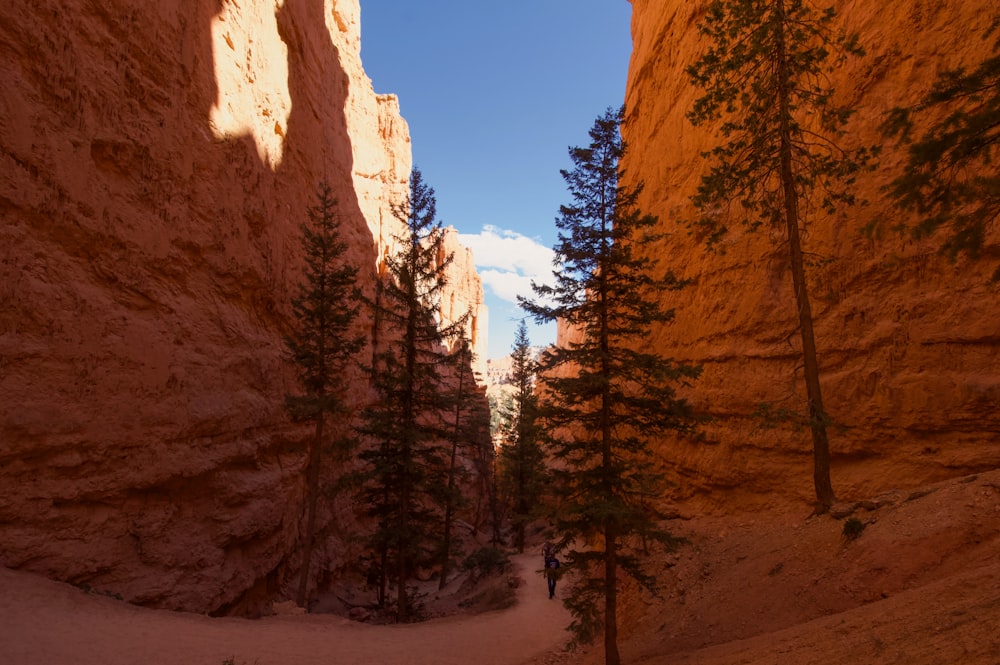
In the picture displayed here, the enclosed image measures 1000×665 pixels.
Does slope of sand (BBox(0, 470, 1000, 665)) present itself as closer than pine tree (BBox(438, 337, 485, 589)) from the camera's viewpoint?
Yes

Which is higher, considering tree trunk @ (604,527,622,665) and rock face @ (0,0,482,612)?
rock face @ (0,0,482,612)

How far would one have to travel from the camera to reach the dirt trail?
820 centimetres

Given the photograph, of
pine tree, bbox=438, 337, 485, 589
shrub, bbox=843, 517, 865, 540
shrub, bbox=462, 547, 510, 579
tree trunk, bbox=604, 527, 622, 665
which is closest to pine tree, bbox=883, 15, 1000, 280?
shrub, bbox=843, 517, 865, 540

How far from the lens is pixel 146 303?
543 inches

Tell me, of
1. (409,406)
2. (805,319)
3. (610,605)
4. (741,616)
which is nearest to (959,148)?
(805,319)

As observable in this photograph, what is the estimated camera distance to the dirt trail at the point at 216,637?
8.20 m

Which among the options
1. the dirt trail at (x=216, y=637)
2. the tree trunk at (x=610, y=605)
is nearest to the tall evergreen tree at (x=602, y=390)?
the tree trunk at (x=610, y=605)

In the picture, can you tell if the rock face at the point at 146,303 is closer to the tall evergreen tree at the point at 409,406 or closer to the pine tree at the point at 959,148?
the tall evergreen tree at the point at 409,406

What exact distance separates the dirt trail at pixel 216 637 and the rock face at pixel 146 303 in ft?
5.57

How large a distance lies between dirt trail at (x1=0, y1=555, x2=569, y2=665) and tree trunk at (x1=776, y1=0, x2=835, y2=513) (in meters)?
8.64

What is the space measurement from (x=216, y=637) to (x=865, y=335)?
16.6m

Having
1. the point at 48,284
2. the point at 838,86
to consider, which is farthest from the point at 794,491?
the point at 48,284

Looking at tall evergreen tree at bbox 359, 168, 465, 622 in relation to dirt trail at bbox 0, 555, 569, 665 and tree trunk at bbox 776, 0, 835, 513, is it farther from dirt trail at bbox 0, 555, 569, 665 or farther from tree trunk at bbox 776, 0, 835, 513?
tree trunk at bbox 776, 0, 835, 513

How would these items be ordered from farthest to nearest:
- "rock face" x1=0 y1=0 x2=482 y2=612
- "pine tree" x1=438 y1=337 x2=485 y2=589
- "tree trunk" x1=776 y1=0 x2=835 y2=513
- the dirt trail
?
1. "pine tree" x1=438 y1=337 x2=485 y2=589
2. "rock face" x1=0 y1=0 x2=482 y2=612
3. "tree trunk" x1=776 y1=0 x2=835 y2=513
4. the dirt trail
